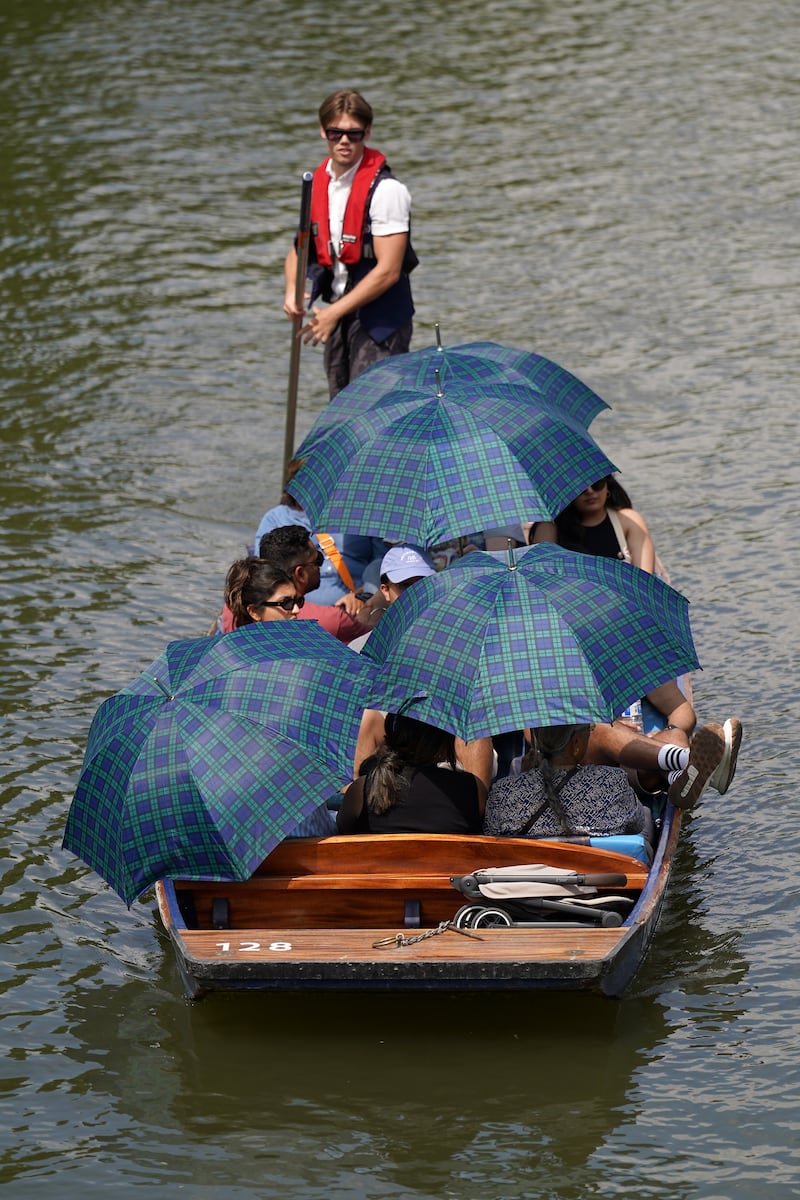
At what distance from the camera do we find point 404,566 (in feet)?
27.8

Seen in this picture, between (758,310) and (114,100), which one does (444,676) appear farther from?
(114,100)

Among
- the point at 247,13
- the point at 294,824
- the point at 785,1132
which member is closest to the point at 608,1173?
the point at 785,1132

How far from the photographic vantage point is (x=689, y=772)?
773cm

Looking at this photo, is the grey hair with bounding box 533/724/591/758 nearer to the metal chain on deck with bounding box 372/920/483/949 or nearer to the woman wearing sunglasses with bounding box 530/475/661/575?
the metal chain on deck with bounding box 372/920/483/949

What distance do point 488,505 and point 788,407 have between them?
602cm

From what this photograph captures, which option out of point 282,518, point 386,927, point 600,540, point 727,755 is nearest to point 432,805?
point 386,927

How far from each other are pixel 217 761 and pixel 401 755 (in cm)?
75

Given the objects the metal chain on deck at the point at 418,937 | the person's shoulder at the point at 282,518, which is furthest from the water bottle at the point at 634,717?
the person's shoulder at the point at 282,518

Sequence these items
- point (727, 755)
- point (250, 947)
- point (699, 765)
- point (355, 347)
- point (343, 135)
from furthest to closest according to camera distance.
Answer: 1. point (355, 347)
2. point (343, 135)
3. point (699, 765)
4. point (727, 755)
5. point (250, 947)

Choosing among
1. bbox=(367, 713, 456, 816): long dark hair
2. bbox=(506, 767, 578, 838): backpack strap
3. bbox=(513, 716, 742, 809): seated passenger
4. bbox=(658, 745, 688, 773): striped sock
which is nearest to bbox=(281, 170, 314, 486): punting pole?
bbox=(513, 716, 742, 809): seated passenger

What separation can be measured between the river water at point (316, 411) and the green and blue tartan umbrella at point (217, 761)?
91cm

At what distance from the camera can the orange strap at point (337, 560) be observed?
31.9 ft

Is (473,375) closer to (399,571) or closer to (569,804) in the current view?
(399,571)

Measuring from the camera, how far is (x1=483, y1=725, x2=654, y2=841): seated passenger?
7.10 m
